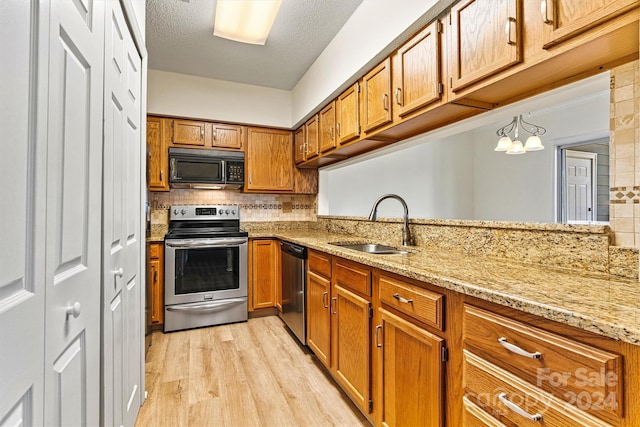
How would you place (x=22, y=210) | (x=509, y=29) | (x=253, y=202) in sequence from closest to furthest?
(x=22, y=210) → (x=509, y=29) → (x=253, y=202)

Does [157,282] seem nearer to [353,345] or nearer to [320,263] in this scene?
[320,263]

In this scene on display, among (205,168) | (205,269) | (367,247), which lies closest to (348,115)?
(367,247)

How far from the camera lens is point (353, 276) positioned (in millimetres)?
1753

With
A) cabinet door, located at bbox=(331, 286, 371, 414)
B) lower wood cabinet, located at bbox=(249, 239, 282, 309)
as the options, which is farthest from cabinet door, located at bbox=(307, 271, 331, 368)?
lower wood cabinet, located at bbox=(249, 239, 282, 309)

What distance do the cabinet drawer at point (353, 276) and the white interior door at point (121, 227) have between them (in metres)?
1.11

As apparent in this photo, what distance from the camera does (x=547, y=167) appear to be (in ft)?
5.02

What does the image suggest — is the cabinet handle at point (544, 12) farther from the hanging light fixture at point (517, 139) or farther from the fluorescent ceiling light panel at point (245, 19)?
the fluorescent ceiling light panel at point (245, 19)

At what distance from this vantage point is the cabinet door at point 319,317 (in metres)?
2.08

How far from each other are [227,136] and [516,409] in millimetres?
3407

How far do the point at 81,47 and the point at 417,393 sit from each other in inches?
63.0

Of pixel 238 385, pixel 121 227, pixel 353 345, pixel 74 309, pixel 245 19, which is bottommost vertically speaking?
pixel 238 385

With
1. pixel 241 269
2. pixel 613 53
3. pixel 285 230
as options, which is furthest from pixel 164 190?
pixel 613 53

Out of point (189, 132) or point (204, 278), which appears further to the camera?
point (189, 132)

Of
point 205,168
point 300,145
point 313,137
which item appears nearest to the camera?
point 313,137
